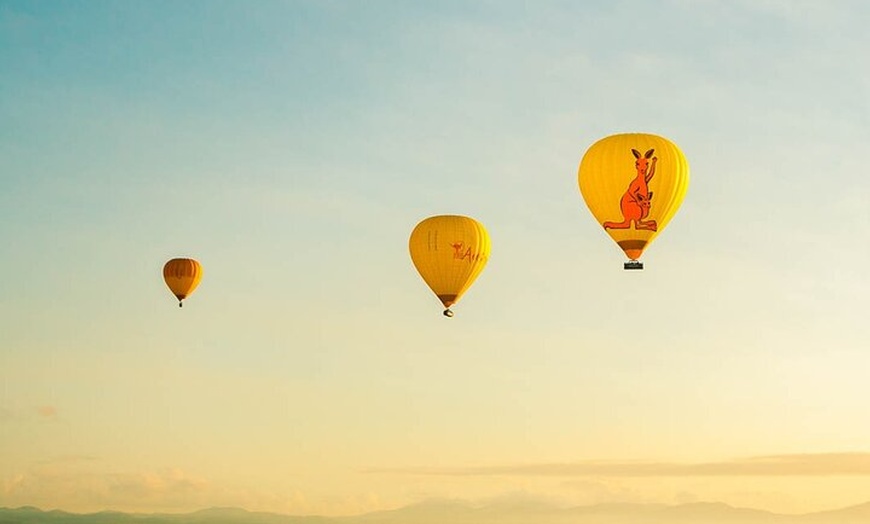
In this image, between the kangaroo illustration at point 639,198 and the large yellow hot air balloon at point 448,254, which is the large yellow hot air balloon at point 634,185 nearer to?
the kangaroo illustration at point 639,198

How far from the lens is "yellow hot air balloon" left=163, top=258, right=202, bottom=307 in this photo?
11700 centimetres

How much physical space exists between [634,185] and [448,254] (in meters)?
16.1

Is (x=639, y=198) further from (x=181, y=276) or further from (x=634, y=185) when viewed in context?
(x=181, y=276)

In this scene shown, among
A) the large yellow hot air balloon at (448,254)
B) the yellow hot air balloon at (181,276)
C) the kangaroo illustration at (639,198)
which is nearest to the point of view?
the kangaroo illustration at (639,198)

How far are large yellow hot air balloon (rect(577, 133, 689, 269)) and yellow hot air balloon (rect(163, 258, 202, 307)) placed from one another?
41.7m

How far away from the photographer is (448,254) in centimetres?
9606

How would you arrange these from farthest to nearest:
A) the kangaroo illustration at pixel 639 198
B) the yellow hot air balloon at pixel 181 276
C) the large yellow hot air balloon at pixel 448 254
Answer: the yellow hot air balloon at pixel 181 276 → the large yellow hot air balloon at pixel 448 254 → the kangaroo illustration at pixel 639 198

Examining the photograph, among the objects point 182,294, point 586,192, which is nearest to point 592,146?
point 586,192

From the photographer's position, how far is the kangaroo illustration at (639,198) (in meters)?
83.6

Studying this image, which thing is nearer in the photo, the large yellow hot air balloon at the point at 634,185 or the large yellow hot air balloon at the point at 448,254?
the large yellow hot air balloon at the point at 634,185

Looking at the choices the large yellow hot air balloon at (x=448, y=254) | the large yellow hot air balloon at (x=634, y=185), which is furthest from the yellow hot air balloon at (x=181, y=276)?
the large yellow hot air balloon at (x=634, y=185)

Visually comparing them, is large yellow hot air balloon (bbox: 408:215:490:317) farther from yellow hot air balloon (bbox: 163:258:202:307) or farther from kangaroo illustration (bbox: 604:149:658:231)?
yellow hot air balloon (bbox: 163:258:202:307)

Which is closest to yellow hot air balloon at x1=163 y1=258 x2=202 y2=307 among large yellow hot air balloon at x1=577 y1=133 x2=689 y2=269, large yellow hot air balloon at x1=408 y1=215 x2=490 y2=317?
large yellow hot air balloon at x1=408 y1=215 x2=490 y2=317

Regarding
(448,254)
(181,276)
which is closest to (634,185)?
(448,254)
